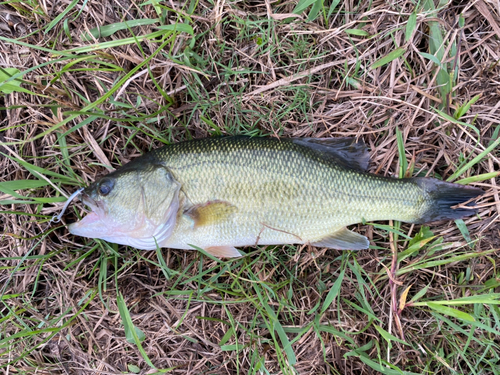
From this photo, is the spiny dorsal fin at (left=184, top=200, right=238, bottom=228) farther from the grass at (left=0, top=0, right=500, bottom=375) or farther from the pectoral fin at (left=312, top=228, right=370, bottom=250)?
the pectoral fin at (left=312, top=228, right=370, bottom=250)

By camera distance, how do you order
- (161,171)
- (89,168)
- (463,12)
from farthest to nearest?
1. (89,168)
2. (463,12)
3. (161,171)

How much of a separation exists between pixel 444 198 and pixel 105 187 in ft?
9.48

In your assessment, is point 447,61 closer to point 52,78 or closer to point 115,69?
point 115,69

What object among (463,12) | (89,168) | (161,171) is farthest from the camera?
(89,168)

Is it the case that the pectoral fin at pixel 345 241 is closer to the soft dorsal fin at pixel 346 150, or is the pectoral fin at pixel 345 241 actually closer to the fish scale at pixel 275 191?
the fish scale at pixel 275 191

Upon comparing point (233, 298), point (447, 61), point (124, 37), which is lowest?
point (233, 298)

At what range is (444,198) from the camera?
2.74 m

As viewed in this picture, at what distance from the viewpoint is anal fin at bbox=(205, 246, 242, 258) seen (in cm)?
276

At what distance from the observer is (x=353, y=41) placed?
295cm

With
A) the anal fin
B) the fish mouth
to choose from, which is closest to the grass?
the anal fin

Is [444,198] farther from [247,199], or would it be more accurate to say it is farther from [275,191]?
[247,199]

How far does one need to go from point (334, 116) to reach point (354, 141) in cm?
30

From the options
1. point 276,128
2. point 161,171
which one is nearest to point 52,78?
point 161,171

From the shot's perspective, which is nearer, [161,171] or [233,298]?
[161,171]
